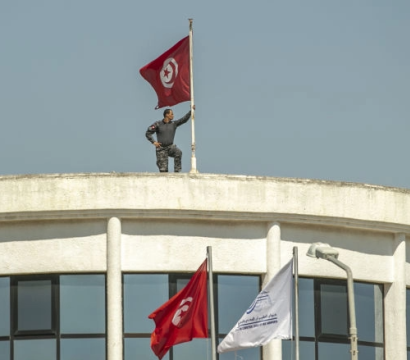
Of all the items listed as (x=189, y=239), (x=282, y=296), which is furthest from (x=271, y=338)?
(x=189, y=239)

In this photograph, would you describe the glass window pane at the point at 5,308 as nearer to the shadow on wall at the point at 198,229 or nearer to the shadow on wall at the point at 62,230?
the shadow on wall at the point at 62,230

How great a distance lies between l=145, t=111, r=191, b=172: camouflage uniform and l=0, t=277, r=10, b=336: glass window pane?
4813mm

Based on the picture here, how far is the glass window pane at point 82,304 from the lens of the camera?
3756 cm

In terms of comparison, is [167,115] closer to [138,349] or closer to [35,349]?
[138,349]

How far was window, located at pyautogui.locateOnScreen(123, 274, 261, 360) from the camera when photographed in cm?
3759

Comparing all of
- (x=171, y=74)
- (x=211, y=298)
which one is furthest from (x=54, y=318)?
(x=171, y=74)

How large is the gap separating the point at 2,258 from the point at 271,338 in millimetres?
6504

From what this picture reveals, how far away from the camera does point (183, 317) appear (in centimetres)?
3669

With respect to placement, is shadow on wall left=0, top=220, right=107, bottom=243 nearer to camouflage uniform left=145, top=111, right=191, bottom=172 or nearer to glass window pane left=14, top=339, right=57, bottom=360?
glass window pane left=14, top=339, right=57, bottom=360

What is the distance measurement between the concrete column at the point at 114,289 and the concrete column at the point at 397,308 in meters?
6.33

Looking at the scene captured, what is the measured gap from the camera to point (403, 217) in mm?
39250

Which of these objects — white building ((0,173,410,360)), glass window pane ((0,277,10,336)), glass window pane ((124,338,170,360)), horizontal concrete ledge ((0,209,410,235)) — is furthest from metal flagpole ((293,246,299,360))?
glass window pane ((0,277,10,336))

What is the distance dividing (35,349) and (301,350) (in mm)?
5931

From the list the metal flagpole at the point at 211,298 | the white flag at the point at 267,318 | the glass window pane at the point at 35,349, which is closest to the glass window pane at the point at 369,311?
the white flag at the point at 267,318
